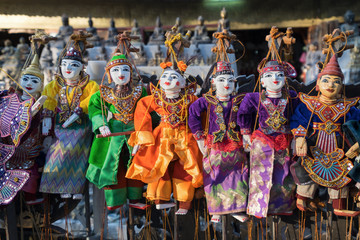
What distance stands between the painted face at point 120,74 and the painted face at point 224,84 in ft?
2.35

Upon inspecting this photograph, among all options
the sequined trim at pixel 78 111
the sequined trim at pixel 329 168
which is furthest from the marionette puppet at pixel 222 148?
the sequined trim at pixel 78 111

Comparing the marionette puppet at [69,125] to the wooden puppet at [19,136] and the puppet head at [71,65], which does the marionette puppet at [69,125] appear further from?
the wooden puppet at [19,136]

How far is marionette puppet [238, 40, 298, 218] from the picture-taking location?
2848 millimetres

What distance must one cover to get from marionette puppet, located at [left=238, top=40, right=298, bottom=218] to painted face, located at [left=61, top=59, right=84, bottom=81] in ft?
4.69

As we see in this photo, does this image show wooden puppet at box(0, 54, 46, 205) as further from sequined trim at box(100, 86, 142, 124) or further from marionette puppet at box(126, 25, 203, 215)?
marionette puppet at box(126, 25, 203, 215)

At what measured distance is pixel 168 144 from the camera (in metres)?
3.02

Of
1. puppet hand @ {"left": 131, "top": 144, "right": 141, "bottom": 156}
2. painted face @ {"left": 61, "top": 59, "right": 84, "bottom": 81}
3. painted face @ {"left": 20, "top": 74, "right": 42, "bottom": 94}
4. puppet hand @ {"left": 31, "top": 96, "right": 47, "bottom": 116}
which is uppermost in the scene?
painted face @ {"left": 61, "top": 59, "right": 84, "bottom": 81}

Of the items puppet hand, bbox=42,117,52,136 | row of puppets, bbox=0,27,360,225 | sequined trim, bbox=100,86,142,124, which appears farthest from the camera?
puppet hand, bbox=42,117,52,136

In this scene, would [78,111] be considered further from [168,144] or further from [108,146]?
[168,144]

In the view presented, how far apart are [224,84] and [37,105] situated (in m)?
1.47

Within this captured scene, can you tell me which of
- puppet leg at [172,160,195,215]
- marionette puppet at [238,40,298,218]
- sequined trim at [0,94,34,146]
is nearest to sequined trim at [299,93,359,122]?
marionette puppet at [238,40,298,218]

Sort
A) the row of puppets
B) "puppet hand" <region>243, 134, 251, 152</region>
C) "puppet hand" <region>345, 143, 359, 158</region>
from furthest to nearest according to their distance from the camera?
"puppet hand" <region>243, 134, 251, 152</region> → the row of puppets → "puppet hand" <region>345, 143, 359, 158</region>

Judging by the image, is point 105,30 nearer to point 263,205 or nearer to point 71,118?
point 71,118

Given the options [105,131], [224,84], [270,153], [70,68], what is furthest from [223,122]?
[70,68]
